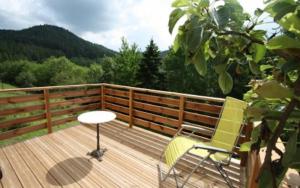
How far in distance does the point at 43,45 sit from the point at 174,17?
131 ft

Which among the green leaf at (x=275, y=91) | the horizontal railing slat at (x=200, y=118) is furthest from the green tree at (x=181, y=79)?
the green leaf at (x=275, y=91)

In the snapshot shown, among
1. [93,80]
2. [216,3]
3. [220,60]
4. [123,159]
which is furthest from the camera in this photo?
[93,80]

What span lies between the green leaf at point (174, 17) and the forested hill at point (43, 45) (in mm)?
32837

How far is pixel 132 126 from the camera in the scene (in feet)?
14.4

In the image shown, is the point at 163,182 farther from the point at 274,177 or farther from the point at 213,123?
the point at 274,177

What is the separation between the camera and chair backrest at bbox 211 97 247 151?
2.34m

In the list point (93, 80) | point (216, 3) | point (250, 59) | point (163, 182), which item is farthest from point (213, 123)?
point (93, 80)

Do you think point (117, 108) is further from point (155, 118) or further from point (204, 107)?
point (204, 107)

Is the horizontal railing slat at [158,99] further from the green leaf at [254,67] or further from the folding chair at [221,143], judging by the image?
the green leaf at [254,67]

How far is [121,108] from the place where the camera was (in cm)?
467

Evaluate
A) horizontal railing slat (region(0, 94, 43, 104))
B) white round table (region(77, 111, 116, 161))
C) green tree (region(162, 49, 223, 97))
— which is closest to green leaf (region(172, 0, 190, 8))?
white round table (region(77, 111, 116, 161))

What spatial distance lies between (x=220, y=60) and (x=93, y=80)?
24463mm

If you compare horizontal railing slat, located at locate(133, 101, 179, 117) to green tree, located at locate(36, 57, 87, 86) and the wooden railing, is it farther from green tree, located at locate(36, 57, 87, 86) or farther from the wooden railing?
green tree, located at locate(36, 57, 87, 86)

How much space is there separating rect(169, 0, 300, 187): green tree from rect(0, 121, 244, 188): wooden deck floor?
7.39 ft
